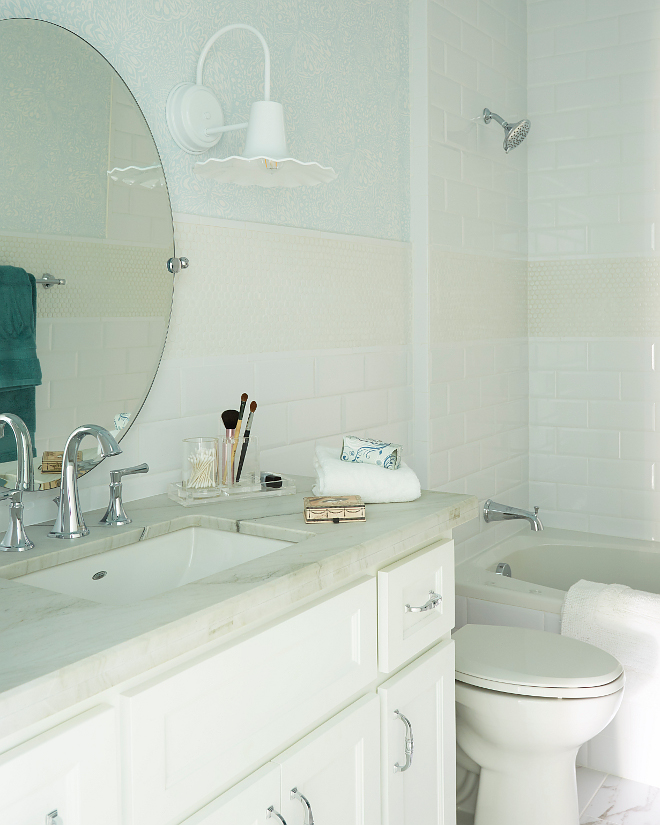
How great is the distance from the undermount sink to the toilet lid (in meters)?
0.70

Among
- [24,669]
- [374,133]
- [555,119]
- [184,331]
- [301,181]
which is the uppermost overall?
[555,119]

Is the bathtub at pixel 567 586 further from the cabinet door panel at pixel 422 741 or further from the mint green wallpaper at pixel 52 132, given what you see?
the mint green wallpaper at pixel 52 132

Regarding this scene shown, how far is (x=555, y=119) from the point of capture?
3148mm

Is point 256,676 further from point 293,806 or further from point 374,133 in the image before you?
point 374,133

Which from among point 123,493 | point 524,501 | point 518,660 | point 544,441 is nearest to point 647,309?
point 544,441

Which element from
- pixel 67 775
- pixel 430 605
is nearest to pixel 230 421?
pixel 430 605

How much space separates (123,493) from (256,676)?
0.65m

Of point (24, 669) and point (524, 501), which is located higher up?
point (24, 669)

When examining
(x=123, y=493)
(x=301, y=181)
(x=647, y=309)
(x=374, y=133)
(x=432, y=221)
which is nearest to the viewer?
(x=123, y=493)

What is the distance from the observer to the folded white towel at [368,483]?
153 centimetres

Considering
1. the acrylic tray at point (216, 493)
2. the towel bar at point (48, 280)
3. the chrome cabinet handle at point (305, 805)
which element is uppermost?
the towel bar at point (48, 280)

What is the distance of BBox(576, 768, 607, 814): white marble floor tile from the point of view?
2129mm

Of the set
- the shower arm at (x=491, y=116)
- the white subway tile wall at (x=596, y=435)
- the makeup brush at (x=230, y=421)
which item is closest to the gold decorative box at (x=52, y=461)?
the makeup brush at (x=230, y=421)

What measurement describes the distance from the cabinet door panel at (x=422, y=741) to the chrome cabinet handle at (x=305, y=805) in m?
0.23
